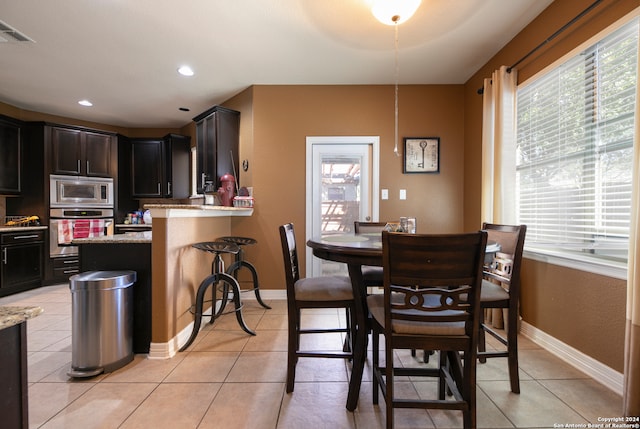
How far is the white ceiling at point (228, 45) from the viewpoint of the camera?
212cm

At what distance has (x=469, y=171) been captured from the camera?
3.21 m

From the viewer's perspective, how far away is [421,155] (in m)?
3.36

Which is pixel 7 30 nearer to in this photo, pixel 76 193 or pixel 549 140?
pixel 76 193

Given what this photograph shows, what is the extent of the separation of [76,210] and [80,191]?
0.29m

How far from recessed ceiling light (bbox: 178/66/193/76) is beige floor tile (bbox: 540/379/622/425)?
13.1ft

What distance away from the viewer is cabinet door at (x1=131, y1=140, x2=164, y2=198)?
4816 mm

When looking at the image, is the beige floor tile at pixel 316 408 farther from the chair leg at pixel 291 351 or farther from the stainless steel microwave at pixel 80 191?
the stainless steel microwave at pixel 80 191

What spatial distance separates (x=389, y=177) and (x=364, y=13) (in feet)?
5.66

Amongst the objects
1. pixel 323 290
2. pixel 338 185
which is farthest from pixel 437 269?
pixel 338 185

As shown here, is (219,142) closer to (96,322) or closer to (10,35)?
(10,35)

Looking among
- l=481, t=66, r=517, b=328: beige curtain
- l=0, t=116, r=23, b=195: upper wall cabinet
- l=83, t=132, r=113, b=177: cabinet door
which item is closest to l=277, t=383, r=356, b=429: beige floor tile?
l=481, t=66, r=517, b=328: beige curtain

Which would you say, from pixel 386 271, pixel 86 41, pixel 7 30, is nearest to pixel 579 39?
pixel 386 271

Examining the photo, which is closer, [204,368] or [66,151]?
[204,368]

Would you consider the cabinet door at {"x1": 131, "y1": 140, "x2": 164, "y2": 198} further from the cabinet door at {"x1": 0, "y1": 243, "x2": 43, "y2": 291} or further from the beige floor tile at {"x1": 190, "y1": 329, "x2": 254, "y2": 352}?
the beige floor tile at {"x1": 190, "y1": 329, "x2": 254, "y2": 352}
